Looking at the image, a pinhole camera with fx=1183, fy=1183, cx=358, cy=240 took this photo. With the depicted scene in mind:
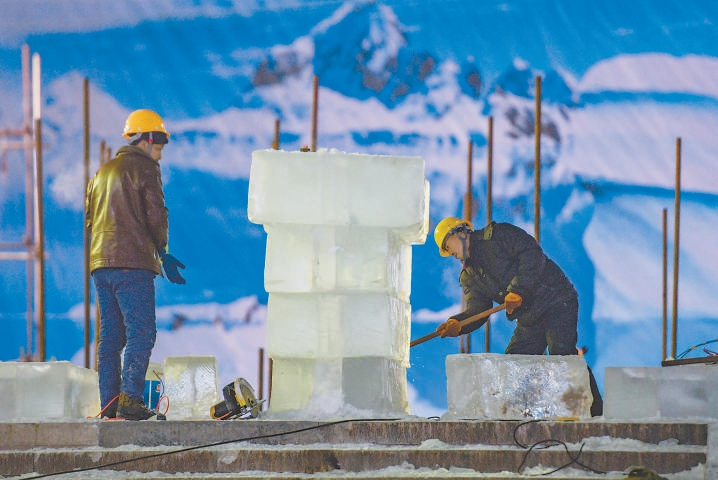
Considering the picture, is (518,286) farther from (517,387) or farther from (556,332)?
(517,387)

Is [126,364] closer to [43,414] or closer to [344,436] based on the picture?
[43,414]

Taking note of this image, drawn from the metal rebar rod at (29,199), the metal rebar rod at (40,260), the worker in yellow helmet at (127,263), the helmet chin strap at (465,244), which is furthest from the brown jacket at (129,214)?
the metal rebar rod at (29,199)

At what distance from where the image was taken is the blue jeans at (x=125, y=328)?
625 cm

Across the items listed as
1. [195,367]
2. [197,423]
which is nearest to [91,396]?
[195,367]

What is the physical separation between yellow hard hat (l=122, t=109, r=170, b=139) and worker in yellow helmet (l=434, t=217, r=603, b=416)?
2.06m

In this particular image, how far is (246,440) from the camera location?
5547mm

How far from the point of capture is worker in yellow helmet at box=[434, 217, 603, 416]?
24.0 feet

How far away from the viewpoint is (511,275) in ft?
Result: 24.7

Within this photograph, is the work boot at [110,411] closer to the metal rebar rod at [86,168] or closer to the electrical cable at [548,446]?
the electrical cable at [548,446]

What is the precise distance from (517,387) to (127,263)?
2175 millimetres

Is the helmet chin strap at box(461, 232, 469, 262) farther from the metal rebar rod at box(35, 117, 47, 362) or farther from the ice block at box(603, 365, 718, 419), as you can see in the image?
the metal rebar rod at box(35, 117, 47, 362)

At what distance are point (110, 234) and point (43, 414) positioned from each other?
1014 mm

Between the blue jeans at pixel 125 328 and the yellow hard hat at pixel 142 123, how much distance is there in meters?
0.83

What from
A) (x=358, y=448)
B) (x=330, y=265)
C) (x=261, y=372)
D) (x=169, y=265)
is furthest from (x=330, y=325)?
(x=261, y=372)
